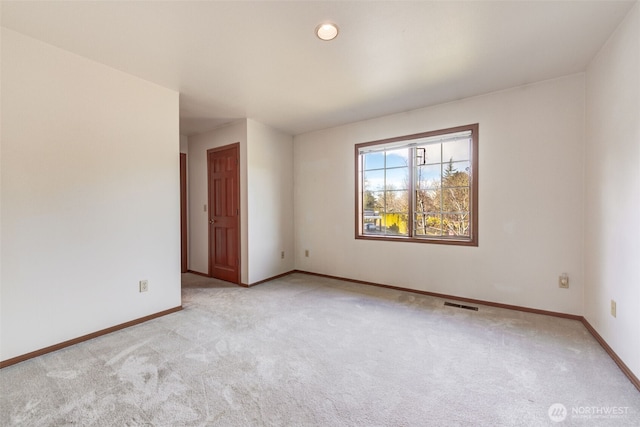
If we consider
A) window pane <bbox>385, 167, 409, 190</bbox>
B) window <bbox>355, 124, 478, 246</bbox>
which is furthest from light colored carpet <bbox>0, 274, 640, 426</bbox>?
window pane <bbox>385, 167, 409, 190</bbox>

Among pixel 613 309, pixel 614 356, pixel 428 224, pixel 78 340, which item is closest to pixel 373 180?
pixel 428 224

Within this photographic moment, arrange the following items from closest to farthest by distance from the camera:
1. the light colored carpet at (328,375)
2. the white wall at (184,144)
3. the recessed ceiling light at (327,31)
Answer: the light colored carpet at (328,375), the recessed ceiling light at (327,31), the white wall at (184,144)

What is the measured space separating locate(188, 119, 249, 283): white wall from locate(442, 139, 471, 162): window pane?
8.98ft

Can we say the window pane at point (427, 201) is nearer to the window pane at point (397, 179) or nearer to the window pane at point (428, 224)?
the window pane at point (428, 224)

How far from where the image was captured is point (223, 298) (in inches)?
136

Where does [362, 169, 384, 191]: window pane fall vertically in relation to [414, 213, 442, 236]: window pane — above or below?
above

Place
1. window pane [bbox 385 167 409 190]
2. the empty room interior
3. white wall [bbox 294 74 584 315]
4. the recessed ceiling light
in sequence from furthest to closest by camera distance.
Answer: window pane [bbox 385 167 409 190], white wall [bbox 294 74 584 315], the recessed ceiling light, the empty room interior

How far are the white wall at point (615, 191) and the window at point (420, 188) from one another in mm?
987

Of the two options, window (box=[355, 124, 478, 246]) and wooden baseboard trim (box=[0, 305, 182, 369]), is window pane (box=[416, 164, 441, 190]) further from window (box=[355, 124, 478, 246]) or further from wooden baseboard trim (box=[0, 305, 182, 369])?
wooden baseboard trim (box=[0, 305, 182, 369])

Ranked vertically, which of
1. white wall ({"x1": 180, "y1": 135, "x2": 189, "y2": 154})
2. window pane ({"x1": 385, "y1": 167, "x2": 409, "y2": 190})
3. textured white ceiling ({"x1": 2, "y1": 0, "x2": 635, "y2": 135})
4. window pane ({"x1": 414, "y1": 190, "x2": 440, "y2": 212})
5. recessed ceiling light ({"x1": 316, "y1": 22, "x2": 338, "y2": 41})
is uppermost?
textured white ceiling ({"x1": 2, "y1": 0, "x2": 635, "y2": 135})

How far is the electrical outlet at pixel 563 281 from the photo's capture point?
108 inches

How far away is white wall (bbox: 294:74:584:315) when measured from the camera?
2.72 meters

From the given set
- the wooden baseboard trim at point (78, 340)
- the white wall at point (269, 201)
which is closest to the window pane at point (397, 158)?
the white wall at point (269, 201)

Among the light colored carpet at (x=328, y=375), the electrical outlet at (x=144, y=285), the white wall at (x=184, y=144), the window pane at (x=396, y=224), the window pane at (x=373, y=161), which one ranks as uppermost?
the white wall at (x=184, y=144)
